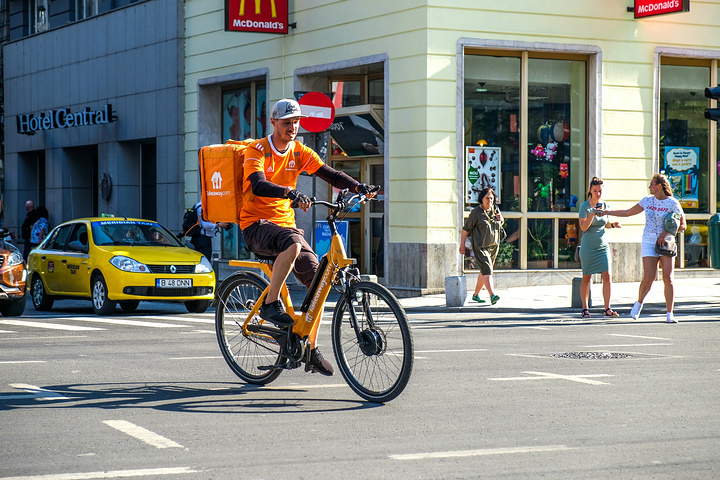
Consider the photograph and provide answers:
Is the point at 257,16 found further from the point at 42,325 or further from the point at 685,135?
the point at 42,325

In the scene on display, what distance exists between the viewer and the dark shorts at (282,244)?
7320 millimetres

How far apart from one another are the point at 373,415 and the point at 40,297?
11.4 meters

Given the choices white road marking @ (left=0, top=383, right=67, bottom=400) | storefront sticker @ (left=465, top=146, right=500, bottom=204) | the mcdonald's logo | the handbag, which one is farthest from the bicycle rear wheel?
the mcdonald's logo

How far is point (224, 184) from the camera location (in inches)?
302

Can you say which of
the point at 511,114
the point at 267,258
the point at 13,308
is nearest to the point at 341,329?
the point at 267,258

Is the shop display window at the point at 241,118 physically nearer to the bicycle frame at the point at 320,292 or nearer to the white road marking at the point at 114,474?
the bicycle frame at the point at 320,292

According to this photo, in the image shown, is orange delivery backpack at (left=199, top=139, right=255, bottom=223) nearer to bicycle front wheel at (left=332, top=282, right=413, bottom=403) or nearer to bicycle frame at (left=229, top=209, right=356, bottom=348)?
bicycle frame at (left=229, top=209, right=356, bottom=348)

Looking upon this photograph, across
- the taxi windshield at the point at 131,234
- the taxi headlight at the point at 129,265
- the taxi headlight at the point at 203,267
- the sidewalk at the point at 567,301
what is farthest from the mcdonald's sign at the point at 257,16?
the taxi headlight at the point at 129,265

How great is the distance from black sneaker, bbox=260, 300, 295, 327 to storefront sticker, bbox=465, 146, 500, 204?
1212 cm

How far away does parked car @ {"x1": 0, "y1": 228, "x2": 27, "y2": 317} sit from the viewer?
14.2 meters

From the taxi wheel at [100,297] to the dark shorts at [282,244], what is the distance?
8.23 metres

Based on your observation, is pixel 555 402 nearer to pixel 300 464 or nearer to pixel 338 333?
pixel 338 333

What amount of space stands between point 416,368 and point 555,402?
76.3 inches

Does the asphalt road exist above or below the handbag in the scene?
below
